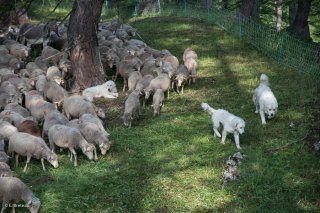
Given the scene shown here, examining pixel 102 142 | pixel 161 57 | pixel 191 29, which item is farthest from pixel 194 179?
pixel 191 29

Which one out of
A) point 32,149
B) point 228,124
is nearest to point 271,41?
point 228,124

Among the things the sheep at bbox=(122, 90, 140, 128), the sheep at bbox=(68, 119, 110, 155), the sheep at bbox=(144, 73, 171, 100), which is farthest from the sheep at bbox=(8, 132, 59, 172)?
the sheep at bbox=(144, 73, 171, 100)

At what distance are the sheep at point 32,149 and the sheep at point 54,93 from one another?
10.2 feet

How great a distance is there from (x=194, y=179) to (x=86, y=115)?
11.5ft

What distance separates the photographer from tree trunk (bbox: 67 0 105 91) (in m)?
14.3

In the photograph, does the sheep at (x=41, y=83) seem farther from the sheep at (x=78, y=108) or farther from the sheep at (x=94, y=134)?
the sheep at (x=94, y=134)

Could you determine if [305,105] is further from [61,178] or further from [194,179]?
[61,178]

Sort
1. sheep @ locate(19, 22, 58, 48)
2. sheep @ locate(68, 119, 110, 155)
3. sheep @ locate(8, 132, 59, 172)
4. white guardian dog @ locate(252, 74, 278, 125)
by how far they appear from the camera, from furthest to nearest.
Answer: sheep @ locate(19, 22, 58, 48), white guardian dog @ locate(252, 74, 278, 125), sheep @ locate(68, 119, 110, 155), sheep @ locate(8, 132, 59, 172)

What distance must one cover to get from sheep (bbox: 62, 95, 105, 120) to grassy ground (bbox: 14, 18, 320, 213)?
0.53 m

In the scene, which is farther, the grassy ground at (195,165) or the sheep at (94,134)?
the sheep at (94,134)

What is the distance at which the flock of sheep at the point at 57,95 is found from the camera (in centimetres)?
979

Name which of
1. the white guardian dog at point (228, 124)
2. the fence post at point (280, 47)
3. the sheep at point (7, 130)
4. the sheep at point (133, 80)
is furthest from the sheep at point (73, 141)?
the fence post at point (280, 47)

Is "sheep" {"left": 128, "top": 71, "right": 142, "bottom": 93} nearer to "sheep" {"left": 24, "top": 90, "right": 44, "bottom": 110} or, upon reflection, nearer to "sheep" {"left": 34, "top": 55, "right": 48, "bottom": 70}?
"sheep" {"left": 24, "top": 90, "right": 44, "bottom": 110}

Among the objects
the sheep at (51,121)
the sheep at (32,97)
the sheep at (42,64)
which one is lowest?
the sheep at (42,64)
